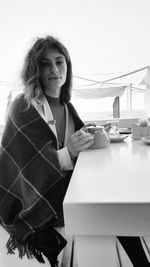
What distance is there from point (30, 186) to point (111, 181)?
11.4 inches

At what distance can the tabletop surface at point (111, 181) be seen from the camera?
0.26m

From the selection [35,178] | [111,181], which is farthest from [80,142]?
[111,181]

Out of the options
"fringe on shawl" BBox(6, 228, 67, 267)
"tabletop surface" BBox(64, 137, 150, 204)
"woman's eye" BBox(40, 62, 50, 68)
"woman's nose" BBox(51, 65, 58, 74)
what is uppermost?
"woman's eye" BBox(40, 62, 50, 68)

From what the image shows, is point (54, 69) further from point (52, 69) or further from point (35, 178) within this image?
point (35, 178)

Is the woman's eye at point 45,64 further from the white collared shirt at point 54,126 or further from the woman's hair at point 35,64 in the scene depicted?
the white collared shirt at point 54,126

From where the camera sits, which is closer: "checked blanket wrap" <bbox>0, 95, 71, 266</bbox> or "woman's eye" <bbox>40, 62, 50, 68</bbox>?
"checked blanket wrap" <bbox>0, 95, 71, 266</bbox>

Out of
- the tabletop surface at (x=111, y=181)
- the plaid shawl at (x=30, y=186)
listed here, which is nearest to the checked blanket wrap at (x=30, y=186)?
the plaid shawl at (x=30, y=186)

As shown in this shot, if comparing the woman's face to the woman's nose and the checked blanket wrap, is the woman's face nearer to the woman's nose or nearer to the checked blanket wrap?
the woman's nose

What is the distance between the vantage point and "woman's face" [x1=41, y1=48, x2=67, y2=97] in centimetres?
79

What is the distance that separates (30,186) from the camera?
1.81 feet

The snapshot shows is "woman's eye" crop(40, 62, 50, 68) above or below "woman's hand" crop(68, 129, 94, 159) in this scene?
above

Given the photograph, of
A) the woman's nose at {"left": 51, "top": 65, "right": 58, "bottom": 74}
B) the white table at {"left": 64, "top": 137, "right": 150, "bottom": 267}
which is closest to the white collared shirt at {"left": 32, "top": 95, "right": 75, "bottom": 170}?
the woman's nose at {"left": 51, "top": 65, "right": 58, "bottom": 74}

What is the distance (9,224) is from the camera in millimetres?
583

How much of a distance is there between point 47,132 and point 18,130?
0.28 ft
